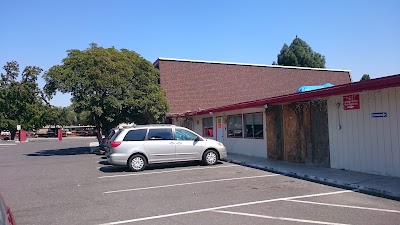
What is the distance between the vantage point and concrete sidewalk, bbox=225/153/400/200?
8773 millimetres

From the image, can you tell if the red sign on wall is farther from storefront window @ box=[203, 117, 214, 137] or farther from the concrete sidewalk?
storefront window @ box=[203, 117, 214, 137]

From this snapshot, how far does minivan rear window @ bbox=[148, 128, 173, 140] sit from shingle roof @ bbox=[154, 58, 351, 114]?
17.5m

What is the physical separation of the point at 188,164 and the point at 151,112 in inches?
391

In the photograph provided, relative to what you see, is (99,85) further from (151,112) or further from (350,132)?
(350,132)

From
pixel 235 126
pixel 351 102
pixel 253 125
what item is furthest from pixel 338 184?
pixel 235 126

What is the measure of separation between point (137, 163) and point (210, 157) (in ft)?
10.2

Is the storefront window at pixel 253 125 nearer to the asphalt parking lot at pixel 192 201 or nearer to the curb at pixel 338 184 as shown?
the curb at pixel 338 184

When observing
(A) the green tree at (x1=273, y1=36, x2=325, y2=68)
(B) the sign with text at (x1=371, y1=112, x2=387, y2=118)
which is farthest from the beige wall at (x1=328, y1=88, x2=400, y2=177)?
(A) the green tree at (x1=273, y1=36, x2=325, y2=68)

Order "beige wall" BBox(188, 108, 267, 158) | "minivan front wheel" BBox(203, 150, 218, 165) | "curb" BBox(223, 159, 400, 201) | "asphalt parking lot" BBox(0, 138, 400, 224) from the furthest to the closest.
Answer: "beige wall" BBox(188, 108, 267, 158) < "minivan front wheel" BBox(203, 150, 218, 165) < "curb" BBox(223, 159, 400, 201) < "asphalt parking lot" BBox(0, 138, 400, 224)

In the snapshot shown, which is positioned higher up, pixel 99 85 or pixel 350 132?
pixel 99 85

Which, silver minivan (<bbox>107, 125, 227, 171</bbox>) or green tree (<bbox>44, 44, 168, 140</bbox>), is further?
green tree (<bbox>44, 44, 168, 140</bbox>)

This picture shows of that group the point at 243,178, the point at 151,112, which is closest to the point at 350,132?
the point at 243,178

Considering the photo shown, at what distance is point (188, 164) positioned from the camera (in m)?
16.1

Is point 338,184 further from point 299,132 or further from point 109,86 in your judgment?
point 109,86
